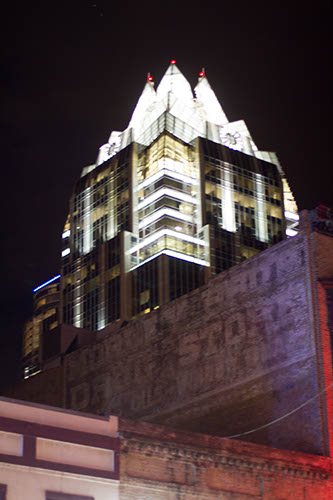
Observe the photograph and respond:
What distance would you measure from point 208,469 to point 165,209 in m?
73.1

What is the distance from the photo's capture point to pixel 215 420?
1742 inches

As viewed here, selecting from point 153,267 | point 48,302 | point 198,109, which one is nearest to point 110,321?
point 153,267

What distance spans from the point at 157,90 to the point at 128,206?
19.2m

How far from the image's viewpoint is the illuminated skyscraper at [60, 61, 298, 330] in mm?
103812

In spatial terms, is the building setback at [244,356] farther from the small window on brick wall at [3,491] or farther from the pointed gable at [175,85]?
the pointed gable at [175,85]

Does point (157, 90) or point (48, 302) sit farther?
point (48, 302)

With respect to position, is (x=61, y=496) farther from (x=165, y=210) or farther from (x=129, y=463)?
(x=165, y=210)

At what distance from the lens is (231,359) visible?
44.8 m

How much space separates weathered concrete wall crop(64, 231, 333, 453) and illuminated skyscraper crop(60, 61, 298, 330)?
48458 millimetres

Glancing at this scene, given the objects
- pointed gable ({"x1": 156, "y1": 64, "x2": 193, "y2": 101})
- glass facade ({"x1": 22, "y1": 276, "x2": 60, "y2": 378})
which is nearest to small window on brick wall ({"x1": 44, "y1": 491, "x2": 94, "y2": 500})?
pointed gable ({"x1": 156, "y1": 64, "x2": 193, "y2": 101})

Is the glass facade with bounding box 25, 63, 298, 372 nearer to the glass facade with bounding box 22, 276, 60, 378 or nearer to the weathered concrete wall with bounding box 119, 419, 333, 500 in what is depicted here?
the glass facade with bounding box 22, 276, 60, 378

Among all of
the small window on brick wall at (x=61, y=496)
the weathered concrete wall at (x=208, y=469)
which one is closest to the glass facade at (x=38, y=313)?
the weathered concrete wall at (x=208, y=469)

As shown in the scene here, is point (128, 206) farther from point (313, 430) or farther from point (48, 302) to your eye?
point (313, 430)

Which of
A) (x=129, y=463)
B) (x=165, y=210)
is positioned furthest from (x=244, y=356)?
(x=165, y=210)
